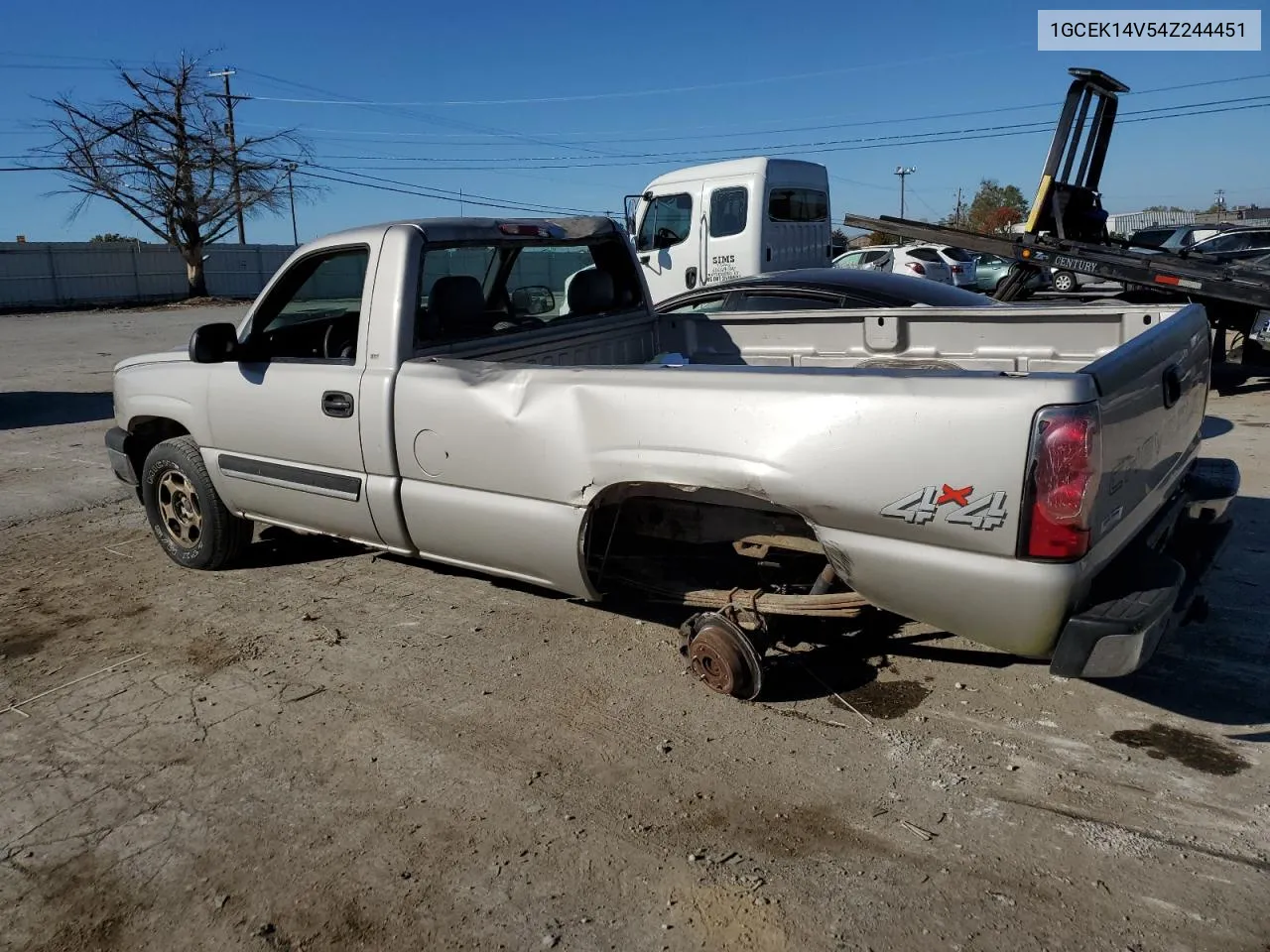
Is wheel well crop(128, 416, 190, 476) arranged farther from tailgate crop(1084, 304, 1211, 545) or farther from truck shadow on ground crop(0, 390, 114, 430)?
truck shadow on ground crop(0, 390, 114, 430)

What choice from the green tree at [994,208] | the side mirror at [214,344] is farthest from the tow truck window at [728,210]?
the green tree at [994,208]

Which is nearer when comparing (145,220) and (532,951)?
(532,951)

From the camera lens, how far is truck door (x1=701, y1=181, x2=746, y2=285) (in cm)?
1354

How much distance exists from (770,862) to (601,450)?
1507 mm

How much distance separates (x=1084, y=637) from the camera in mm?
2914

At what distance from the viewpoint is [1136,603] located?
9.84 feet

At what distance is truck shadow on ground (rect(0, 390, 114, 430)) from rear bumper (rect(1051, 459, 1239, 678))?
1060 cm

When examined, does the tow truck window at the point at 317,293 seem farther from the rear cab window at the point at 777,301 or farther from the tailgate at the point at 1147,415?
the rear cab window at the point at 777,301

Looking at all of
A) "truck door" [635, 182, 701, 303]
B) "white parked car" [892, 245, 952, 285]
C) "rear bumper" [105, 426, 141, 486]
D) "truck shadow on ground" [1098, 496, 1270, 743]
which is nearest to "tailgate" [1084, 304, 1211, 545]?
"truck shadow on ground" [1098, 496, 1270, 743]

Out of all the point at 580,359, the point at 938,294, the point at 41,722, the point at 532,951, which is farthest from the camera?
the point at 938,294

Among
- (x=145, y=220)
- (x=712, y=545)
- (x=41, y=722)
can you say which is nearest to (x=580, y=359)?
(x=712, y=545)

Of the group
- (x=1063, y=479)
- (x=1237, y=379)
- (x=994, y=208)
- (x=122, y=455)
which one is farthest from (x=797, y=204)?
(x=994, y=208)

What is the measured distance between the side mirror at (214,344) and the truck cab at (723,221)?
9001mm

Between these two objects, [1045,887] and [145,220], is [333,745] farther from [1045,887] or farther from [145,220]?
[145,220]
